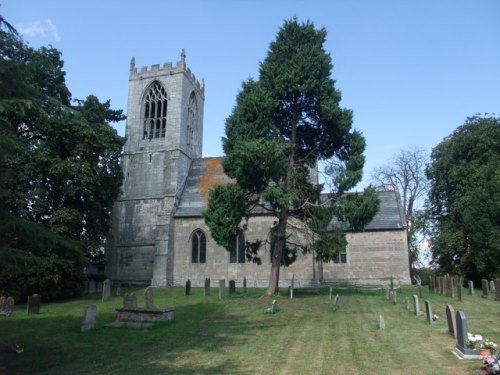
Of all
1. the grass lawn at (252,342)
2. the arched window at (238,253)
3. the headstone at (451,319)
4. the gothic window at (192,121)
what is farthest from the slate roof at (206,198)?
the headstone at (451,319)

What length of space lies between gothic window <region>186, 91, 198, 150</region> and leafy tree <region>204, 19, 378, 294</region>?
16375 millimetres

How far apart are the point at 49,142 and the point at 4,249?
1680cm

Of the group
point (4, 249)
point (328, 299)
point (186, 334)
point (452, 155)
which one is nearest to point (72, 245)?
point (4, 249)

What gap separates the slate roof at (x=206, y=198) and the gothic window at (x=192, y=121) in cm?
184

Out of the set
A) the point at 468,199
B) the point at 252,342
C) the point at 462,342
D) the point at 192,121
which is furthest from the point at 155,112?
the point at 462,342

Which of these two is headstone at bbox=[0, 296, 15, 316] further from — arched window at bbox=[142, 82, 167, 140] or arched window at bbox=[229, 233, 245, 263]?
A: arched window at bbox=[142, 82, 167, 140]

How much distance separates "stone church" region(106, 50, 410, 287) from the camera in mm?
29359

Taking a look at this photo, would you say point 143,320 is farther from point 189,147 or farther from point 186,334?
point 189,147

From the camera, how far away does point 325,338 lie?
37.6 feet

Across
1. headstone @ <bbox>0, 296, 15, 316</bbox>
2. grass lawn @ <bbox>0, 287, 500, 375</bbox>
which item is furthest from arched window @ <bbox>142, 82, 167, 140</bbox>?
headstone @ <bbox>0, 296, 15, 316</bbox>

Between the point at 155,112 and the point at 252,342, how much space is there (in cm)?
2867

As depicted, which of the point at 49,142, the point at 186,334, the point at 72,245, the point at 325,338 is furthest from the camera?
the point at 49,142

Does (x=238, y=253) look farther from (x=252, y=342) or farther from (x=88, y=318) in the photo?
(x=252, y=342)

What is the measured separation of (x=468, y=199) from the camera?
31422mm
